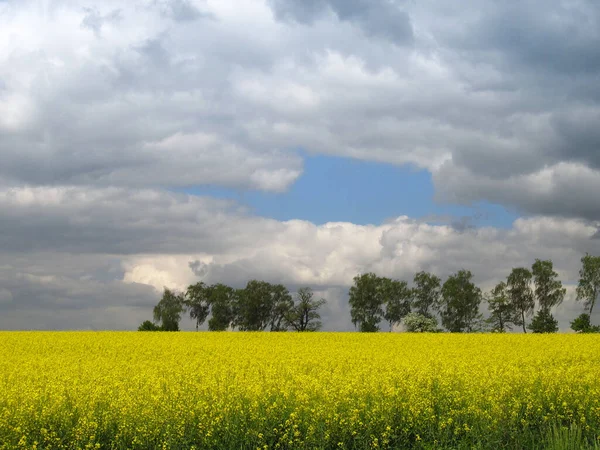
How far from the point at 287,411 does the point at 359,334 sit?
94.8 feet

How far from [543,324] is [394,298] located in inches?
702

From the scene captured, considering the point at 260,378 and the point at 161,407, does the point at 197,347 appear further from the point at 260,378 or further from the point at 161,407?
the point at 161,407

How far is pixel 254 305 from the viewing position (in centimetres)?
7656

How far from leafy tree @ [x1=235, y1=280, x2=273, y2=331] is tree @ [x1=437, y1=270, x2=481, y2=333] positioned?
68.8 ft

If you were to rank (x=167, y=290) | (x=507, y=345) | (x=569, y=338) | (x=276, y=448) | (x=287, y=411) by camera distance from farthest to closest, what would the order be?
(x=167, y=290) → (x=569, y=338) → (x=507, y=345) → (x=287, y=411) → (x=276, y=448)

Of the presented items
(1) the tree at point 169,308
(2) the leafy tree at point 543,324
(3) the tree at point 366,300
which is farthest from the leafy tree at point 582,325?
(1) the tree at point 169,308

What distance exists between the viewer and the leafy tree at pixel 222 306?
252ft

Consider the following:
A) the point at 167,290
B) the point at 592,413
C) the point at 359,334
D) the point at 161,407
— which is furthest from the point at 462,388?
the point at 167,290

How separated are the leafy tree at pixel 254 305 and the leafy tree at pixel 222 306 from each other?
3.46 ft

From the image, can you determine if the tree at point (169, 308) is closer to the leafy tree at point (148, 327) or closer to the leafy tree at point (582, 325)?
the leafy tree at point (148, 327)

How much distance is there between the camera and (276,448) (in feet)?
41.7

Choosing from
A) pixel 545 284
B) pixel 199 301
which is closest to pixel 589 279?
pixel 545 284

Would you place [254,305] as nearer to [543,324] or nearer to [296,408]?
[543,324]

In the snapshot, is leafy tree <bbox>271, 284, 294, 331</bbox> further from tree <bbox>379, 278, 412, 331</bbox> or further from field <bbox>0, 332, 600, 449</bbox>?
field <bbox>0, 332, 600, 449</bbox>
